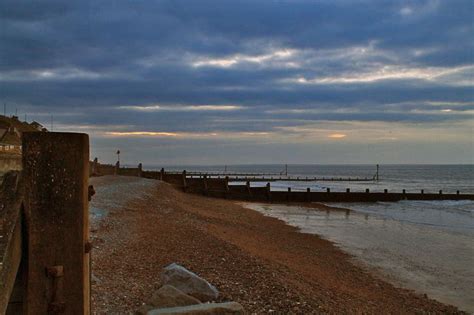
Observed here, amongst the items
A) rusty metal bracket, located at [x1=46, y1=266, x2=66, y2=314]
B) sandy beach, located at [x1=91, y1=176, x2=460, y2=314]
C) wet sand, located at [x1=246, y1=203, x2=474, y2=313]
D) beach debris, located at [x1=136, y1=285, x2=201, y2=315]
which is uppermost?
rusty metal bracket, located at [x1=46, y1=266, x2=66, y2=314]

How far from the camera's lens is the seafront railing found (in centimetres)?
197

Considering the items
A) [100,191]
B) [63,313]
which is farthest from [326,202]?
[63,313]

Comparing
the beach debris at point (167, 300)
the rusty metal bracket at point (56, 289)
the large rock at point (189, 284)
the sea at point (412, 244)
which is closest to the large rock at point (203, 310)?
the beach debris at point (167, 300)

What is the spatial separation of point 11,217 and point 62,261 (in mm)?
325

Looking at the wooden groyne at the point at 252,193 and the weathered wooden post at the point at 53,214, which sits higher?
the weathered wooden post at the point at 53,214

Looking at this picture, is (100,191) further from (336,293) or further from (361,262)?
(336,293)

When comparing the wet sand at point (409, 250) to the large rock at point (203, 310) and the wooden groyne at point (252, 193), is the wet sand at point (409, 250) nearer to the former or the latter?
the large rock at point (203, 310)

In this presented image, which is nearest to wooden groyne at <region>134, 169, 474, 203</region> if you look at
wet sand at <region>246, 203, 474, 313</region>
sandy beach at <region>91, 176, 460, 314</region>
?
wet sand at <region>246, 203, 474, 313</region>

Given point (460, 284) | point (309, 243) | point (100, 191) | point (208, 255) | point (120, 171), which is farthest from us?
point (120, 171)

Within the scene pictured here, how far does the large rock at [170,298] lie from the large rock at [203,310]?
348 mm

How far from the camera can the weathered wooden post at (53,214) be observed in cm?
198

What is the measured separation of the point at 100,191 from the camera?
24.6 metres

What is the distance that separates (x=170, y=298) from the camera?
249 inches

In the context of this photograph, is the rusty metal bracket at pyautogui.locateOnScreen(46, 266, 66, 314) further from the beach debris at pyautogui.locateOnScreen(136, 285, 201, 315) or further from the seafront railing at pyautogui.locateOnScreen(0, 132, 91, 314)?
the beach debris at pyautogui.locateOnScreen(136, 285, 201, 315)
